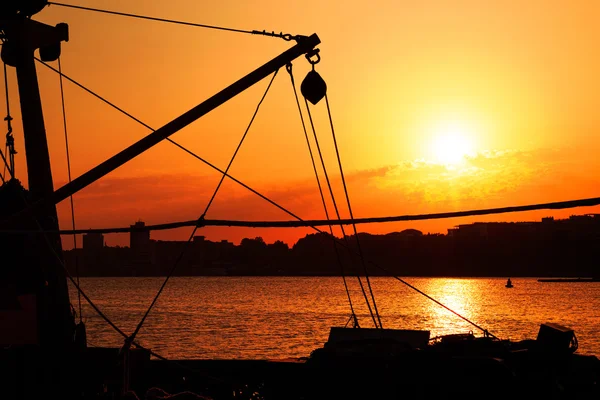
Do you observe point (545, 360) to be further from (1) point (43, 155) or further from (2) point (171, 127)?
(1) point (43, 155)

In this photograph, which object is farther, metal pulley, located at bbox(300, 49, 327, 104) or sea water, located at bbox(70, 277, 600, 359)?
sea water, located at bbox(70, 277, 600, 359)

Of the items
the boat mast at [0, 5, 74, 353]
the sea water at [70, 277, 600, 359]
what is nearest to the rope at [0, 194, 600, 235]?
the boat mast at [0, 5, 74, 353]

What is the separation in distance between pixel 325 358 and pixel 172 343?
7998 centimetres

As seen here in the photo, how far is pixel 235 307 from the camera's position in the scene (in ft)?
531

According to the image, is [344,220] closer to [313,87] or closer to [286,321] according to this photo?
[313,87]

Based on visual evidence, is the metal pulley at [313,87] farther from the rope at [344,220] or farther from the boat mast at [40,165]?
the boat mast at [40,165]

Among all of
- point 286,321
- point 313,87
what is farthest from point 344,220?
point 286,321

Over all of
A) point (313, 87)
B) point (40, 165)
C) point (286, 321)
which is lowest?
point (286, 321)

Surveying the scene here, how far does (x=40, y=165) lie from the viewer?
59.7ft

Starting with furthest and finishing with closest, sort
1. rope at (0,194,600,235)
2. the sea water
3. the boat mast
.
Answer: the sea water, the boat mast, rope at (0,194,600,235)

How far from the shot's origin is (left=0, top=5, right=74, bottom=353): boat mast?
17219mm

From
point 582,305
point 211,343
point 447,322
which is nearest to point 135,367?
point 211,343

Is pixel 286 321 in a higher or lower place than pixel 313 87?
lower

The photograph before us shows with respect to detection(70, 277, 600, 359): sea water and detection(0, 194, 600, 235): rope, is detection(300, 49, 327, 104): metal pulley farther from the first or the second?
detection(70, 277, 600, 359): sea water
